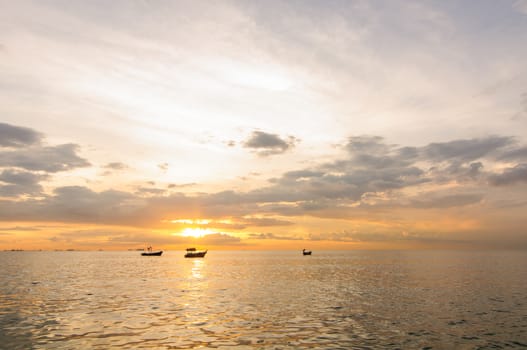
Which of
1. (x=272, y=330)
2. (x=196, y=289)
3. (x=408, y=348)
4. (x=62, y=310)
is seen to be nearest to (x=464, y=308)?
(x=408, y=348)

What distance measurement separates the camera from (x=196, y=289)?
71625 millimetres

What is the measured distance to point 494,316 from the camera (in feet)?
144

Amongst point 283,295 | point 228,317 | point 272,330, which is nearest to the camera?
point 272,330

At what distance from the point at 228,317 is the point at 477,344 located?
2397 cm

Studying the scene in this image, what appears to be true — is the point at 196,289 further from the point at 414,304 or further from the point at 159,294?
the point at 414,304

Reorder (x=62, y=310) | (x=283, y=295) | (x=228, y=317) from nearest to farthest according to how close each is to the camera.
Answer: (x=228, y=317) → (x=62, y=310) → (x=283, y=295)

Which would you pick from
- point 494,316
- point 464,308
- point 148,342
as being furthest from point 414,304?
point 148,342

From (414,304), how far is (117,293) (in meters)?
45.3

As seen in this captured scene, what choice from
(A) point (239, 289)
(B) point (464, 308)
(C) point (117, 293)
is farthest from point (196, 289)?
(B) point (464, 308)

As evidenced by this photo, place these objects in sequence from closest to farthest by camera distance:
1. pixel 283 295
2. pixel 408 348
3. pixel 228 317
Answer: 1. pixel 408 348
2. pixel 228 317
3. pixel 283 295

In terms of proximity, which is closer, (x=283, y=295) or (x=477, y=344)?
(x=477, y=344)

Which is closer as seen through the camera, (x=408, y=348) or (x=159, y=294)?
(x=408, y=348)

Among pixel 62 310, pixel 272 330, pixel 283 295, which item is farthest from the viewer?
pixel 283 295

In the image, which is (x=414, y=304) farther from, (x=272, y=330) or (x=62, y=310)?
(x=62, y=310)
